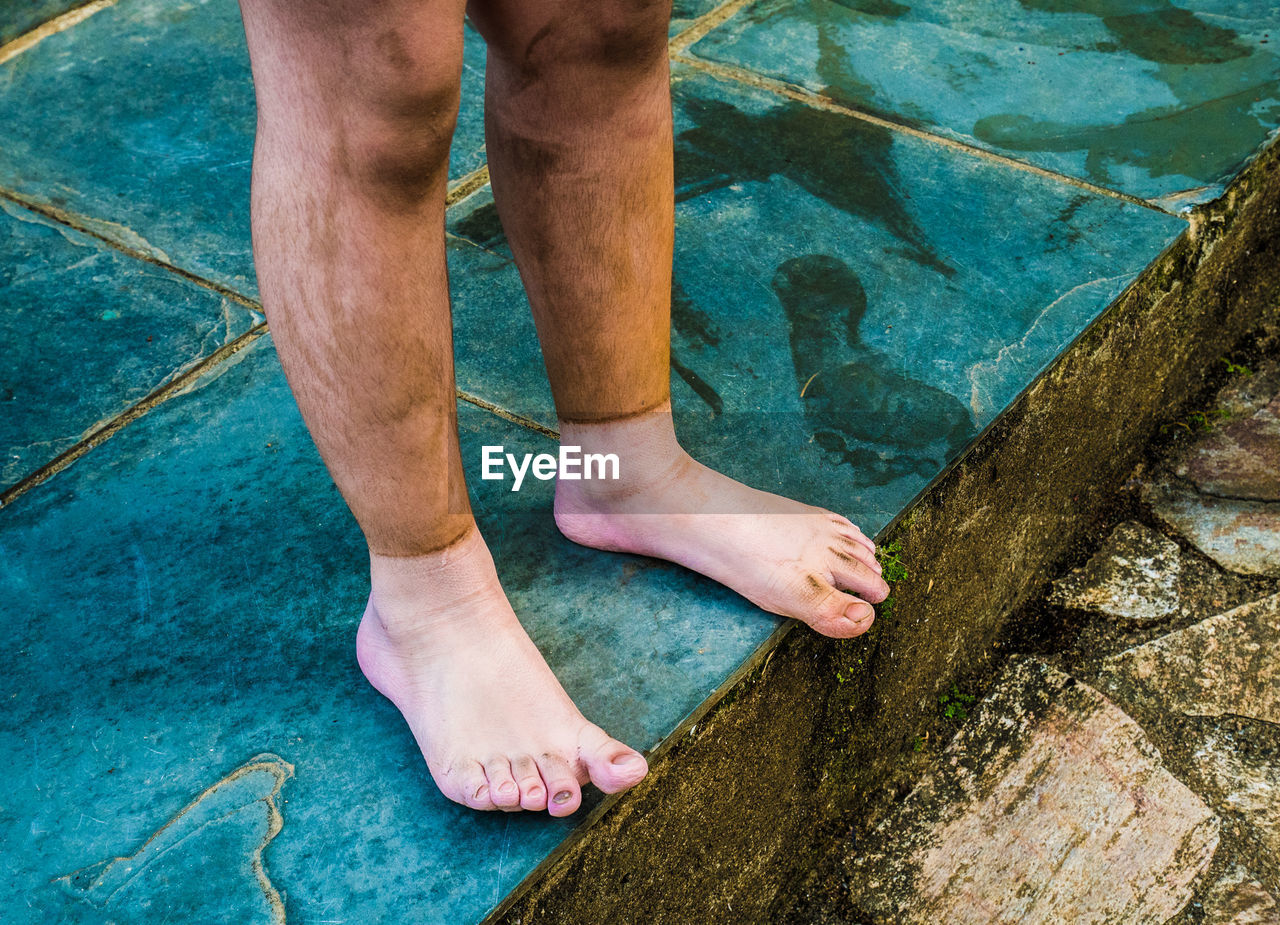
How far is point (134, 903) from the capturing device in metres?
0.98

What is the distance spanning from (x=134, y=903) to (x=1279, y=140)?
198 cm

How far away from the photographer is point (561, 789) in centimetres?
99

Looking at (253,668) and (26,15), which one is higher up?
(26,15)

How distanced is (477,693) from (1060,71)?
167 cm

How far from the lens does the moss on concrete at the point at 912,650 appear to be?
3.66ft

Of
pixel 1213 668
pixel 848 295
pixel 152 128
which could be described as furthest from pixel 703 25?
pixel 1213 668

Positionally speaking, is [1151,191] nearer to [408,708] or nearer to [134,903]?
[408,708]

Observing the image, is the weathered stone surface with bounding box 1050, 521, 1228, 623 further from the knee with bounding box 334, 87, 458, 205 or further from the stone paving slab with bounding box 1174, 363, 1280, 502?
the knee with bounding box 334, 87, 458, 205

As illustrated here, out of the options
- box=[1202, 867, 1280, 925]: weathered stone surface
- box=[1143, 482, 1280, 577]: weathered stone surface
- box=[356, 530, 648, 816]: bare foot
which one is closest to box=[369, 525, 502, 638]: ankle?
box=[356, 530, 648, 816]: bare foot

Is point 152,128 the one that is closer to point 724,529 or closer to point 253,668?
point 253,668

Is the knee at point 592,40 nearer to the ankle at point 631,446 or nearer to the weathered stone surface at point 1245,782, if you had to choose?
the ankle at point 631,446

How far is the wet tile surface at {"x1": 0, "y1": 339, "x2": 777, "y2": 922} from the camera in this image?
1.00m

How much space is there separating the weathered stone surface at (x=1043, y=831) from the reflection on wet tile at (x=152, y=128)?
1.19 metres

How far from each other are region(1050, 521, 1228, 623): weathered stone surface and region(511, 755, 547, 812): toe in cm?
95
